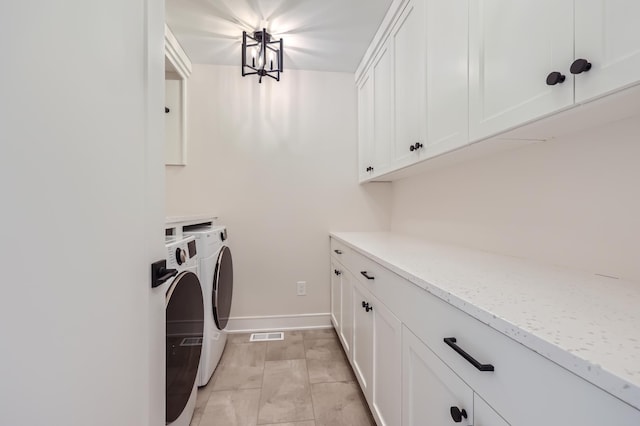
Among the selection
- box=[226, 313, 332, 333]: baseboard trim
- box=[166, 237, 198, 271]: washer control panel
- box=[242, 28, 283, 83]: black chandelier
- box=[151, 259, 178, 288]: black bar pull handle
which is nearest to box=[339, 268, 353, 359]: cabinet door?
box=[226, 313, 332, 333]: baseboard trim

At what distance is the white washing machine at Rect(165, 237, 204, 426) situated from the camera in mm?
1101

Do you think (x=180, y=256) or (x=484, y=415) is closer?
(x=484, y=415)

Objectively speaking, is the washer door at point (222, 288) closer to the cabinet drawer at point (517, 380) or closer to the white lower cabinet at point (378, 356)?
the white lower cabinet at point (378, 356)

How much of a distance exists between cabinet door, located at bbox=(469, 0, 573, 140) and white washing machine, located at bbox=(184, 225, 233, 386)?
150 centimetres

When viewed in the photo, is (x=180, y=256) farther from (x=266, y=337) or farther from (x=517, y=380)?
(x=266, y=337)

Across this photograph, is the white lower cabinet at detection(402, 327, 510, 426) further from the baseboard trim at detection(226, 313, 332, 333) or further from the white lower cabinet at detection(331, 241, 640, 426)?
the baseboard trim at detection(226, 313, 332, 333)

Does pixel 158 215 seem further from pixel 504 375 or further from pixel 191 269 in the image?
pixel 504 375

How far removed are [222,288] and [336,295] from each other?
0.91 meters

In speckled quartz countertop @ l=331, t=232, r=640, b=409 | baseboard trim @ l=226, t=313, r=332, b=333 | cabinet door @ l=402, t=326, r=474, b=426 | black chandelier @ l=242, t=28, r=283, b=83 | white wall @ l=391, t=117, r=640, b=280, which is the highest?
black chandelier @ l=242, t=28, r=283, b=83

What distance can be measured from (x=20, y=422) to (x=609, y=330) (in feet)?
3.11

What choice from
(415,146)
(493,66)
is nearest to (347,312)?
(415,146)

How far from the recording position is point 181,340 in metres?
1.22

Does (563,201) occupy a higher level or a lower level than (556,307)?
higher

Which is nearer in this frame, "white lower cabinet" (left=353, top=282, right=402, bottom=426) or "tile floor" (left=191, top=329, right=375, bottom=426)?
"white lower cabinet" (left=353, top=282, right=402, bottom=426)
